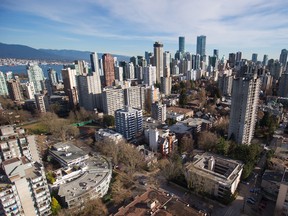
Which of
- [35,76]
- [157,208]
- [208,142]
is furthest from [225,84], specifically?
[35,76]

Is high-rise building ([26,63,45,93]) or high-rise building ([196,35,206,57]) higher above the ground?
high-rise building ([196,35,206,57])

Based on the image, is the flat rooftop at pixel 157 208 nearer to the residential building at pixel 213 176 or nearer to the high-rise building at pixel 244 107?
the residential building at pixel 213 176

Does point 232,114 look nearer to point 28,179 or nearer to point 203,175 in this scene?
point 203,175

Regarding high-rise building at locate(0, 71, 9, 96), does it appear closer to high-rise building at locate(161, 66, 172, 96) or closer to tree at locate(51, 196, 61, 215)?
high-rise building at locate(161, 66, 172, 96)

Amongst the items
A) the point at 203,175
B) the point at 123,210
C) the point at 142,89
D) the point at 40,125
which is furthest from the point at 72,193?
the point at 142,89

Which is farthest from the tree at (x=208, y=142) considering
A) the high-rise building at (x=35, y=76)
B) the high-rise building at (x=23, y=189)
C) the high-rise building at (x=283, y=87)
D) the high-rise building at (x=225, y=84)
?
the high-rise building at (x=35, y=76)

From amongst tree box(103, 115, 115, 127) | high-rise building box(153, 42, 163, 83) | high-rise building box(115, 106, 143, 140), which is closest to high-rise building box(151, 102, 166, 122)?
high-rise building box(115, 106, 143, 140)
